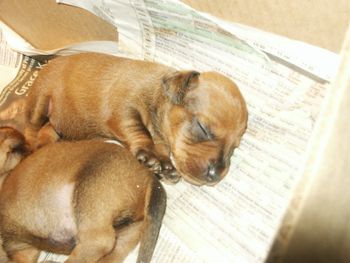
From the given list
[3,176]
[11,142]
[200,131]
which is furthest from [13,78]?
[200,131]

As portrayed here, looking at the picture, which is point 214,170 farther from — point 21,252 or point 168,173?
point 21,252

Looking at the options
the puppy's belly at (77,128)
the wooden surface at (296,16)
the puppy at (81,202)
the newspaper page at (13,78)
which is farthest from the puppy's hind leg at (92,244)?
the newspaper page at (13,78)

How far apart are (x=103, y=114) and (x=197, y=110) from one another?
1.39 ft

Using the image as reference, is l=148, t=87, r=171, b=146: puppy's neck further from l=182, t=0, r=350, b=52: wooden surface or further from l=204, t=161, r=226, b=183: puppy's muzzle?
l=182, t=0, r=350, b=52: wooden surface

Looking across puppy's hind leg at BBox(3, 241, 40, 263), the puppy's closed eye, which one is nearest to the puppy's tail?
the puppy's closed eye

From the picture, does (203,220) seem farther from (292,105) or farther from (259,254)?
(292,105)

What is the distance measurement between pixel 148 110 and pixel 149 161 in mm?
235

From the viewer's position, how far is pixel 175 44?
1.93 m

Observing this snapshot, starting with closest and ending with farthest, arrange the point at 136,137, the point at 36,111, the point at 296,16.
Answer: the point at 296,16 < the point at 136,137 < the point at 36,111

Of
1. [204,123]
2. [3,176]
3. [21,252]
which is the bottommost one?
[21,252]

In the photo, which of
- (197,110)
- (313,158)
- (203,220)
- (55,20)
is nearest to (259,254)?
(203,220)

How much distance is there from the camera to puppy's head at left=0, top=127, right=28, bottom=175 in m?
1.93

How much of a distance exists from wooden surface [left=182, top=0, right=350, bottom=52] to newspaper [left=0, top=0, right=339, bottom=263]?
33 mm

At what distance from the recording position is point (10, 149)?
6.44 feet
